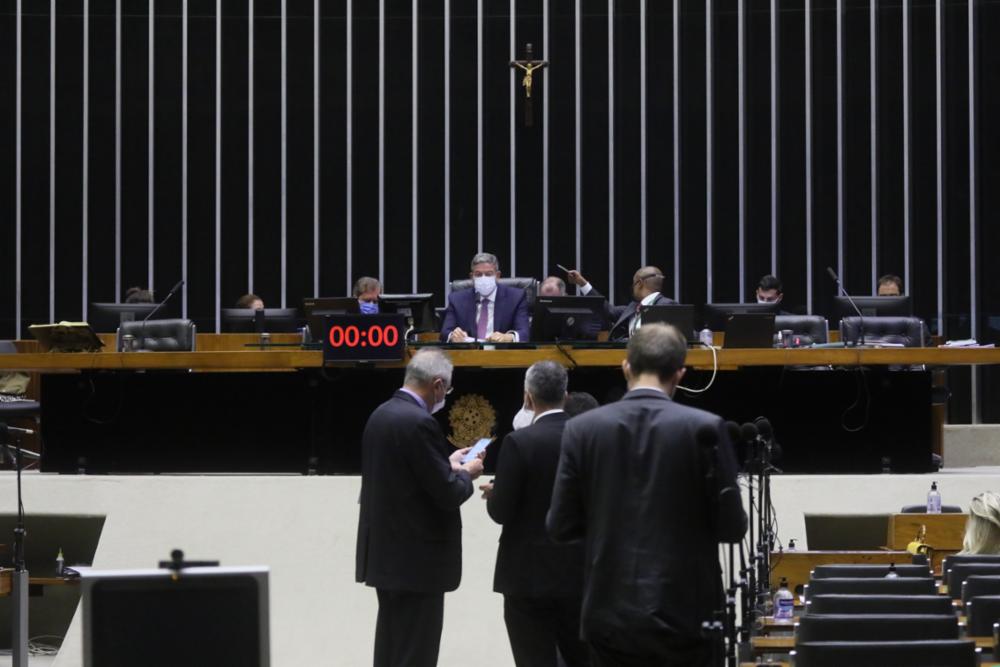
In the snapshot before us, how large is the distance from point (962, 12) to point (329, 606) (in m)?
7.59

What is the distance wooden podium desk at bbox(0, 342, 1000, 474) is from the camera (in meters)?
8.59

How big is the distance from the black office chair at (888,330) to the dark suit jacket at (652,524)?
592cm

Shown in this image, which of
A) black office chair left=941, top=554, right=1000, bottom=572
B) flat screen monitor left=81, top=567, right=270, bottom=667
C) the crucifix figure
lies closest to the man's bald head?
the crucifix figure

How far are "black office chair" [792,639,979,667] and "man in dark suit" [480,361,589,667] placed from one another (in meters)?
1.84

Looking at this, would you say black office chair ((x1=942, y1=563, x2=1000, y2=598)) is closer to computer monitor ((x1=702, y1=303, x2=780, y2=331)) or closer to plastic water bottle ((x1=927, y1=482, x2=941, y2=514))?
plastic water bottle ((x1=927, y1=482, x2=941, y2=514))

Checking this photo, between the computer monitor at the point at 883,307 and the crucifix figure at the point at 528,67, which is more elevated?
the crucifix figure at the point at 528,67

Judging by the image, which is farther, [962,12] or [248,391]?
[962,12]

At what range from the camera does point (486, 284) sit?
9.65 meters

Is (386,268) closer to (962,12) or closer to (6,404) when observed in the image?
(6,404)

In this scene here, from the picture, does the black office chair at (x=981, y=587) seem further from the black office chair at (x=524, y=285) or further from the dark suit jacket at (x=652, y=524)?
the black office chair at (x=524, y=285)

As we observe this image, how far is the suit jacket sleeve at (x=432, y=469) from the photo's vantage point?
18.2 feet

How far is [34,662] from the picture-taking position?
31.2 feet

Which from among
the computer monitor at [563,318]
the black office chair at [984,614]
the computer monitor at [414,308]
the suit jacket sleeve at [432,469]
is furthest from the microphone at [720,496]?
the computer monitor at [414,308]

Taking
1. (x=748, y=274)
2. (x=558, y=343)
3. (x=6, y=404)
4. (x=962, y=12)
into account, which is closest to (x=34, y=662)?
(x=6, y=404)
